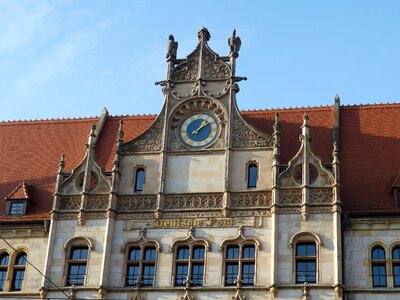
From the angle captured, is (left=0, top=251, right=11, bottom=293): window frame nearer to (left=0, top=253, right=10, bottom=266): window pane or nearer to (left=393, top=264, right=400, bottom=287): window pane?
(left=0, top=253, right=10, bottom=266): window pane

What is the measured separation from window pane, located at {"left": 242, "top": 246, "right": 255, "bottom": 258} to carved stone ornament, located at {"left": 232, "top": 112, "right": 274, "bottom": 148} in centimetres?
441

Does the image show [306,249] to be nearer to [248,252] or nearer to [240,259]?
[248,252]

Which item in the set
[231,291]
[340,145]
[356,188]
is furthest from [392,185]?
[231,291]

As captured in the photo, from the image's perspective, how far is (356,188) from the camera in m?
37.3

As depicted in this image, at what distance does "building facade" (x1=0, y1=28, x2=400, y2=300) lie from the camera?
3472 cm

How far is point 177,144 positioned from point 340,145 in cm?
725

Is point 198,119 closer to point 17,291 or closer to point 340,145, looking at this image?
point 340,145

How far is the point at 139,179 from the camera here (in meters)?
37.7

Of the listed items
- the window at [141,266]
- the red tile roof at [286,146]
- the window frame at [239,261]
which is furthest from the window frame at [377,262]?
the window at [141,266]

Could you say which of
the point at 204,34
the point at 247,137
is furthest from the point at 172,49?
the point at 247,137

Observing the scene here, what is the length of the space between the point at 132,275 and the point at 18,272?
16.5 feet

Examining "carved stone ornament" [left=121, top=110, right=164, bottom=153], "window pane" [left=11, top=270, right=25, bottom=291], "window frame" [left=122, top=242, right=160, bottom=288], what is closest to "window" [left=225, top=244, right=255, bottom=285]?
"window frame" [left=122, top=242, right=160, bottom=288]

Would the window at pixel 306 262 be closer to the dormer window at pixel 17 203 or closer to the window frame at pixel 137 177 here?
the window frame at pixel 137 177

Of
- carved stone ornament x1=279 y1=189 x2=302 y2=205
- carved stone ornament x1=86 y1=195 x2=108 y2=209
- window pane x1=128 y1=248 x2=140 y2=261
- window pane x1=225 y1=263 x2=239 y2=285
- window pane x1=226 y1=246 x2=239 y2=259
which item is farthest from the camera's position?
carved stone ornament x1=86 y1=195 x2=108 y2=209
